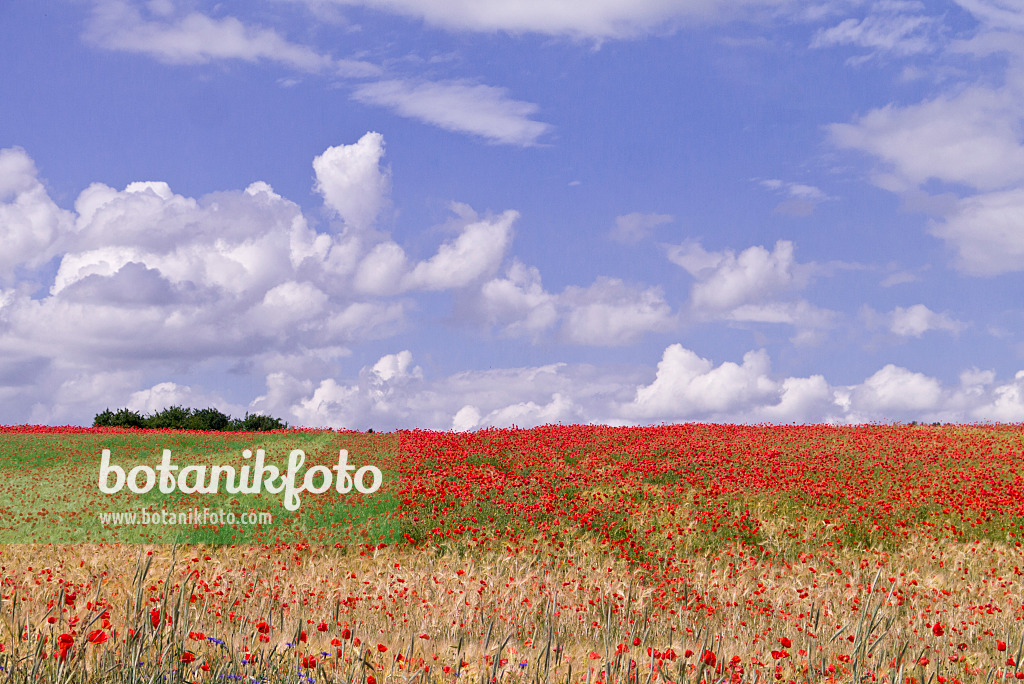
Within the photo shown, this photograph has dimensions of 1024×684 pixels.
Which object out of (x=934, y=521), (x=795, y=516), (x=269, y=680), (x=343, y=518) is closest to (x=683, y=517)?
(x=795, y=516)

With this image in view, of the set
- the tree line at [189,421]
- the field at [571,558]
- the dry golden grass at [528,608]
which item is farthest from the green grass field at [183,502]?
the tree line at [189,421]

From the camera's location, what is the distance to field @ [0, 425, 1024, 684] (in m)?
6.06

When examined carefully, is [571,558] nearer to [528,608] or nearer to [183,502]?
[528,608]

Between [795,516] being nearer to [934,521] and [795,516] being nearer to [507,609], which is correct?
[934,521]

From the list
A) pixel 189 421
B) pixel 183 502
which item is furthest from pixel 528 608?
pixel 189 421

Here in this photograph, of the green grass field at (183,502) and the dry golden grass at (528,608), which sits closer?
the dry golden grass at (528,608)

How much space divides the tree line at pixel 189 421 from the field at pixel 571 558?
13.6m

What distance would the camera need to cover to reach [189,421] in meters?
38.5

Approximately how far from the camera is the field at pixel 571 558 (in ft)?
19.9

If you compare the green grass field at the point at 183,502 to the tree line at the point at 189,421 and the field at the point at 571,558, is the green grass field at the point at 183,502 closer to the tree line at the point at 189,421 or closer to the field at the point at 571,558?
the field at the point at 571,558

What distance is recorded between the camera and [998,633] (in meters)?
9.02

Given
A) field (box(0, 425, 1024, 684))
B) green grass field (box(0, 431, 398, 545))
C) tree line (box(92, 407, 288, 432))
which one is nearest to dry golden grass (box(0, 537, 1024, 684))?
field (box(0, 425, 1024, 684))

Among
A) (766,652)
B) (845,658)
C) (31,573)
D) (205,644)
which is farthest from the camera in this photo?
(31,573)

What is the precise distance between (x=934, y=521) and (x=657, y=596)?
25.9ft
